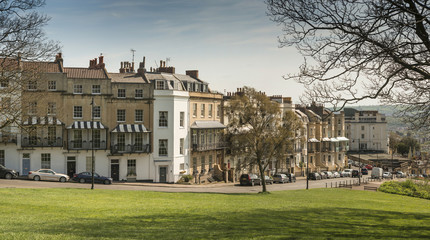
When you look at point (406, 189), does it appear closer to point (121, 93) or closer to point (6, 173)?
point (121, 93)

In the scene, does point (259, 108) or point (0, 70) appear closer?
point (0, 70)

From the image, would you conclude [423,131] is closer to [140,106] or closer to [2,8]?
[2,8]

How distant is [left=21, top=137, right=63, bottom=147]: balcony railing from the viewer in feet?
156

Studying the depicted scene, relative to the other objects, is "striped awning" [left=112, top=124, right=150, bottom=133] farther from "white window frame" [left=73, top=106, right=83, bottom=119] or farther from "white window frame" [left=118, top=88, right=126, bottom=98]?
"white window frame" [left=73, top=106, right=83, bottom=119]

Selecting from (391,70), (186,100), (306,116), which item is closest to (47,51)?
(391,70)

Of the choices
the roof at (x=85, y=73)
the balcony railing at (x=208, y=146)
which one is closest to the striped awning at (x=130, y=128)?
the roof at (x=85, y=73)

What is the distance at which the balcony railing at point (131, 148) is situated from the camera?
1993 inches

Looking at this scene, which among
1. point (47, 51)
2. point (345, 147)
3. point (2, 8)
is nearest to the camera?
point (2, 8)

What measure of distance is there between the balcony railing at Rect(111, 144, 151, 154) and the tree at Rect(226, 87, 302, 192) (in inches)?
439

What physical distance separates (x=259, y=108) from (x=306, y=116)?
133 ft

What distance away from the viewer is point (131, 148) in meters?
51.2

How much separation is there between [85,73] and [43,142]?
924 centimetres

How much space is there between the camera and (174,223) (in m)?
15.0

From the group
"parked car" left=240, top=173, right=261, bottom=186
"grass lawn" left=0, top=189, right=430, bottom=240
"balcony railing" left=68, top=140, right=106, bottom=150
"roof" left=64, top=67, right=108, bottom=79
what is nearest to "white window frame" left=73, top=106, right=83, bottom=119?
"balcony railing" left=68, top=140, right=106, bottom=150
